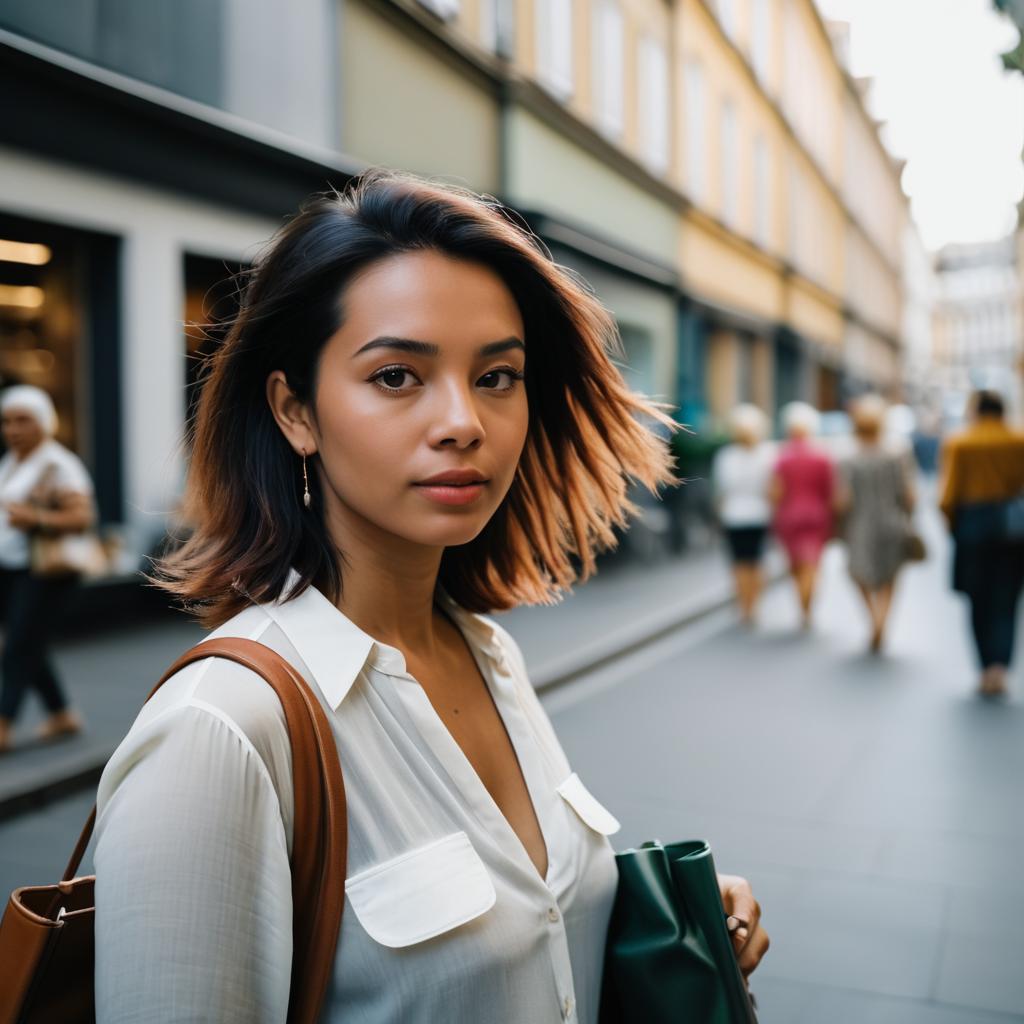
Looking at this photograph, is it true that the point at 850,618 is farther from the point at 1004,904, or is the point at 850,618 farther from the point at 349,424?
the point at 349,424

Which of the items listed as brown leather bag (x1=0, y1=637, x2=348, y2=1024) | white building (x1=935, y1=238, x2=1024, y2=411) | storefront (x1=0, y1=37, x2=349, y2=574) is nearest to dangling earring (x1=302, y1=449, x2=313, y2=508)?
brown leather bag (x1=0, y1=637, x2=348, y2=1024)

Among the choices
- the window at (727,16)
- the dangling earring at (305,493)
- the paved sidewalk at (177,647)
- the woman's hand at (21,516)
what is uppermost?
the window at (727,16)

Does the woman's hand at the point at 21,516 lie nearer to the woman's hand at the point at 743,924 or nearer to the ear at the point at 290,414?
the ear at the point at 290,414

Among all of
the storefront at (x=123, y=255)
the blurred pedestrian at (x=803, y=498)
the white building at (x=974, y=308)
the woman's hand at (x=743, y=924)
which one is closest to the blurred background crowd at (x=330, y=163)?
the storefront at (x=123, y=255)

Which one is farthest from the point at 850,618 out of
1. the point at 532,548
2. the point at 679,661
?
the point at 532,548

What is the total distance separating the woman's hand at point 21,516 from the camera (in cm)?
641

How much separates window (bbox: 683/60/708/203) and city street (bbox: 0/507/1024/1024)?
13.0m

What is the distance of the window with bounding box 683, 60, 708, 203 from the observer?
21.3 m

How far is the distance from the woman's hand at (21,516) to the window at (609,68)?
39.9ft

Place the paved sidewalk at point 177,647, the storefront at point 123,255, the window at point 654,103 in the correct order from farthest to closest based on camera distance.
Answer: the window at point 654,103, the storefront at point 123,255, the paved sidewalk at point 177,647

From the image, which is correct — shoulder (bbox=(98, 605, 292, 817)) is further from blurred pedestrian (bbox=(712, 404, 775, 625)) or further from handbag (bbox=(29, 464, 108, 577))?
blurred pedestrian (bbox=(712, 404, 775, 625))

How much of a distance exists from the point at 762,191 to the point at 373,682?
2758 cm

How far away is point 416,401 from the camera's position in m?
1.50

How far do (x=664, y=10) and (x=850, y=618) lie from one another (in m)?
11.4
